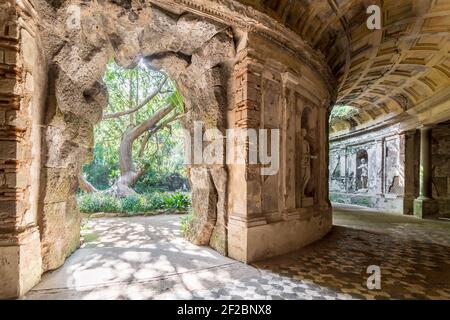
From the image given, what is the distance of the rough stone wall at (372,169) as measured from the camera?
11023 millimetres

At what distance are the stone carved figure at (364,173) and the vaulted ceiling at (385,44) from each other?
3.96m

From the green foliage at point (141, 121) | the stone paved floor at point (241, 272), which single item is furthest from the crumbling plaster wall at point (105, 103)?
the green foliage at point (141, 121)

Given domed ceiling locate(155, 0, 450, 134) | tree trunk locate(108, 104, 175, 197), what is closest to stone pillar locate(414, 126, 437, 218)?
domed ceiling locate(155, 0, 450, 134)

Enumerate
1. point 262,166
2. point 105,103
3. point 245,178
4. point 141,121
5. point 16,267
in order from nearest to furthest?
point 16,267 → point 245,178 → point 262,166 → point 105,103 → point 141,121

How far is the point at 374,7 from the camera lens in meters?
5.07

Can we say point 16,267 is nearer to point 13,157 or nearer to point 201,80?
point 13,157

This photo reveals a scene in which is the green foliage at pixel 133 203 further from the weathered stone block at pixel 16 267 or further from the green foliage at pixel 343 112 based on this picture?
the green foliage at pixel 343 112

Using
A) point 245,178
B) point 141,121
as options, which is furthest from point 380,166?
point 141,121

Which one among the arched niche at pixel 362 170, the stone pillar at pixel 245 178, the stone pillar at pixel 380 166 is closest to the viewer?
the stone pillar at pixel 245 178

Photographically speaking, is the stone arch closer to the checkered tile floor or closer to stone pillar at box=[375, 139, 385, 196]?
A: the checkered tile floor

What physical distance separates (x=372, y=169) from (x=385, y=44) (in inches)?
325

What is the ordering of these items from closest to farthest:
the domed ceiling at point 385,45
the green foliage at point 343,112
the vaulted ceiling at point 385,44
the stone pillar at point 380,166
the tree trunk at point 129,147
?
the domed ceiling at point 385,45
the vaulted ceiling at point 385,44
the tree trunk at point 129,147
the stone pillar at point 380,166
the green foliage at point 343,112

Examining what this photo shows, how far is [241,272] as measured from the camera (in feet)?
12.0

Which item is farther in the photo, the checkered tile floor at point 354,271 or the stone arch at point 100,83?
the stone arch at point 100,83
